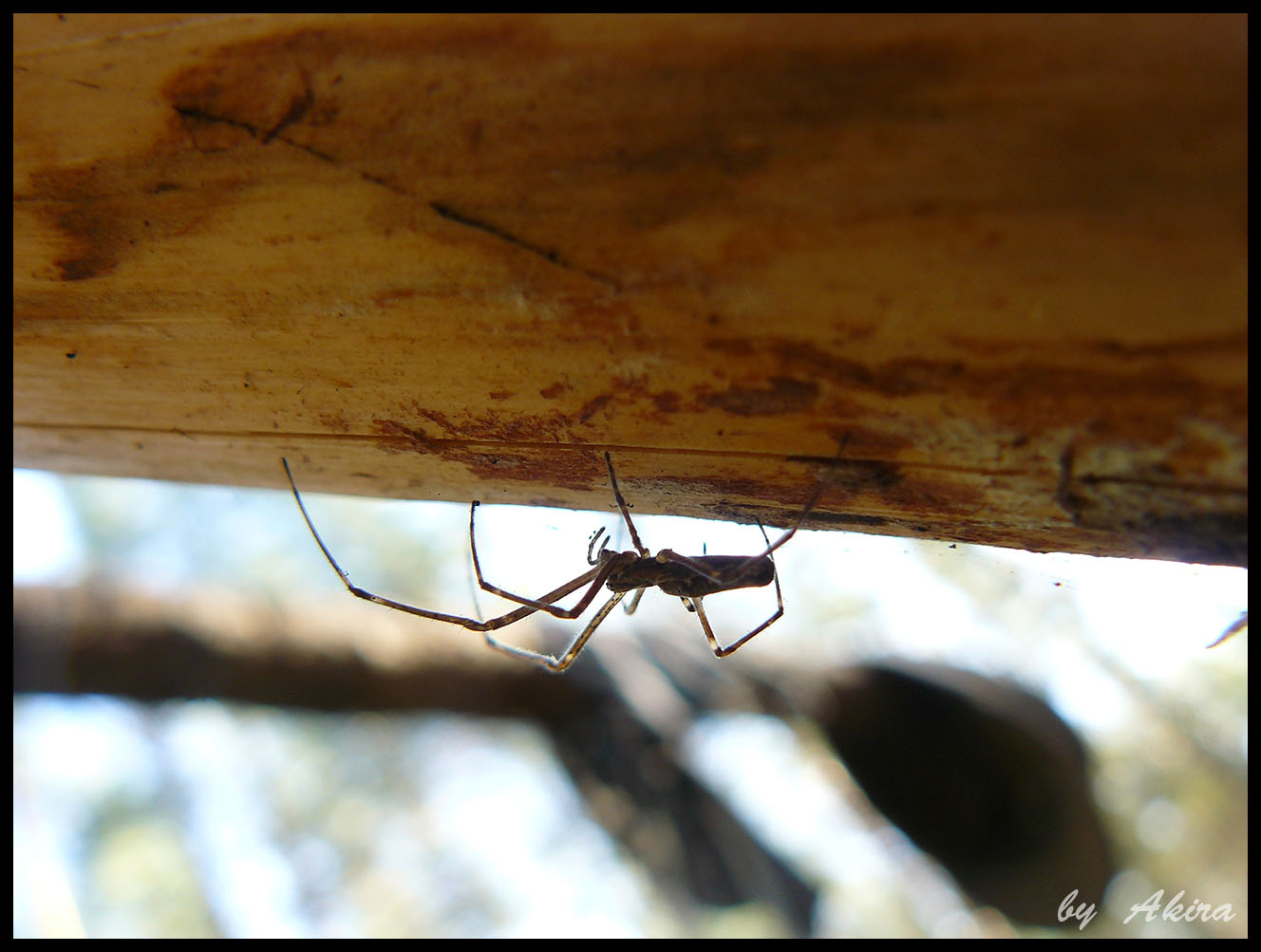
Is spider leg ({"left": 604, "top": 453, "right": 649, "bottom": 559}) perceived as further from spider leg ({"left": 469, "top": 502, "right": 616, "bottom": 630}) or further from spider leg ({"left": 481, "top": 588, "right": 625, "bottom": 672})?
spider leg ({"left": 481, "top": 588, "right": 625, "bottom": 672})

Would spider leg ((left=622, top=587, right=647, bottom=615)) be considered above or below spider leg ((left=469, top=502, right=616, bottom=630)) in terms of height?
above

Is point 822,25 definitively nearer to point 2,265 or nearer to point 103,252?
point 103,252

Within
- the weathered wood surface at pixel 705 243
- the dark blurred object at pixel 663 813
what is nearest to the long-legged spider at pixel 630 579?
the weathered wood surface at pixel 705 243

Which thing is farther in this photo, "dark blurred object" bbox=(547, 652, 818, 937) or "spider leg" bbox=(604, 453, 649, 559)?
"dark blurred object" bbox=(547, 652, 818, 937)

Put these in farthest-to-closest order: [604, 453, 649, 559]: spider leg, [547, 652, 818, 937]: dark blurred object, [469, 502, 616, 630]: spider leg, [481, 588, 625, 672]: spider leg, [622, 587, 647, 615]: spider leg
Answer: [547, 652, 818, 937]: dark blurred object
[622, 587, 647, 615]: spider leg
[481, 588, 625, 672]: spider leg
[469, 502, 616, 630]: spider leg
[604, 453, 649, 559]: spider leg

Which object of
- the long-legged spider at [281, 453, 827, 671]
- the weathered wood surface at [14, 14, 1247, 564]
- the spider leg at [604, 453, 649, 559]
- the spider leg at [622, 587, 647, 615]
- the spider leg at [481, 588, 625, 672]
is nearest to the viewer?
the weathered wood surface at [14, 14, 1247, 564]

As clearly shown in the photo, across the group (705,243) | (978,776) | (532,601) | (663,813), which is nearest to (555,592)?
(532,601)

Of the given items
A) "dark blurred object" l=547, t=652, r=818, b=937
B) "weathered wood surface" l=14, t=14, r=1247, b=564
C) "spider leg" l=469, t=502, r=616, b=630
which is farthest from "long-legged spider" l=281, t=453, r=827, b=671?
"dark blurred object" l=547, t=652, r=818, b=937

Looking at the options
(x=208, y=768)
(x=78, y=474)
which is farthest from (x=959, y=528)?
(x=208, y=768)
